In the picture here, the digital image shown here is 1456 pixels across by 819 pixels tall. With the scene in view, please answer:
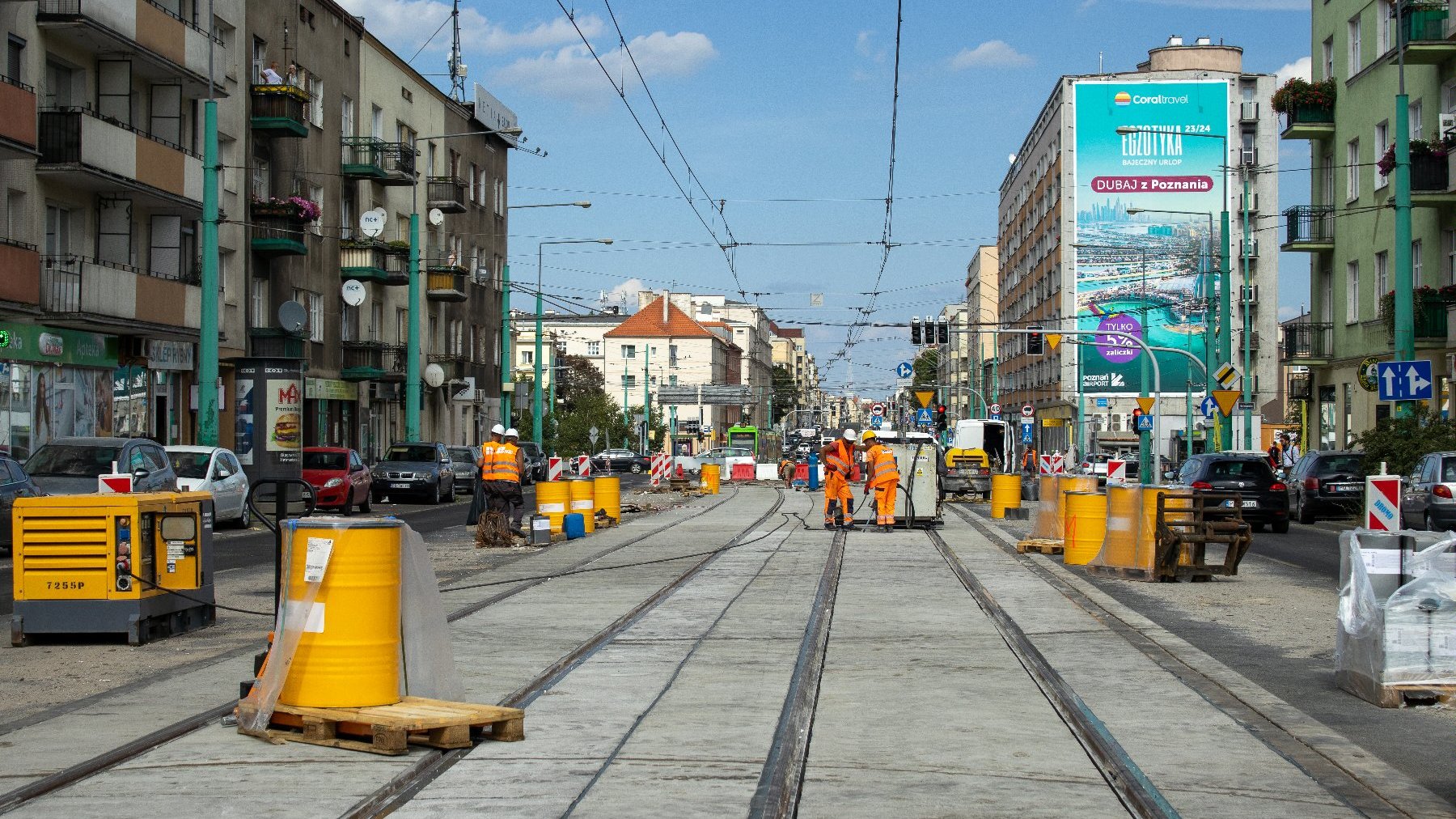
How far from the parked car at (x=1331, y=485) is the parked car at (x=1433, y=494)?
4829mm

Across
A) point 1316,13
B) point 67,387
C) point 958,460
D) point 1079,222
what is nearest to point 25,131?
point 67,387

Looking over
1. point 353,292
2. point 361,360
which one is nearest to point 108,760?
point 353,292

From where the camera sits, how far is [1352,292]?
44.4m

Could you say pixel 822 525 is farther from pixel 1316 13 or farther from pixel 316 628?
pixel 1316 13

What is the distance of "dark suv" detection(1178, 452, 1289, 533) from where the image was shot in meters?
30.4

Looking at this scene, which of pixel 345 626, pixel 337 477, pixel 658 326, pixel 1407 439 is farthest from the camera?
pixel 658 326

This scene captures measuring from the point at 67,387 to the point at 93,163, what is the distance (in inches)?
183

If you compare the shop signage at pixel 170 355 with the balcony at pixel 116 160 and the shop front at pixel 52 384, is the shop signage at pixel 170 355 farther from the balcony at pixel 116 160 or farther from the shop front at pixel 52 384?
the balcony at pixel 116 160

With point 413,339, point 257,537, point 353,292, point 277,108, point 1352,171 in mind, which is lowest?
point 257,537

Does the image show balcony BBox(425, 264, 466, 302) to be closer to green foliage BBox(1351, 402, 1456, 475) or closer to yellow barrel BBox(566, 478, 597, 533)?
yellow barrel BBox(566, 478, 597, 533)

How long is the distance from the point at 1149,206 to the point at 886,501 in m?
52.1

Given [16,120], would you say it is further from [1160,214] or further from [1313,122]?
[1160,214]

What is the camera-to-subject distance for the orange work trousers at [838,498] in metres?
27.6

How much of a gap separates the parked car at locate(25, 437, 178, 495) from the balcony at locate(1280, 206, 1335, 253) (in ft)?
113
